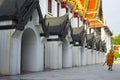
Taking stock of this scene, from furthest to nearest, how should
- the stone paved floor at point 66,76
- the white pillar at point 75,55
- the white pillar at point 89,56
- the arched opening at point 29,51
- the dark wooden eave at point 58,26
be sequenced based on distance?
the white pillar at point 89,56
the white pillar at point 75,55
the dark wooden eave at point 58,26
the arched opening at point 29,51
the stone paved floor at point 66,76

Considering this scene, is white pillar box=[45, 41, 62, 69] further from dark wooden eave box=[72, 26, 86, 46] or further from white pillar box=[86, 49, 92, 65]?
white pillar box=[86, 49, 92, 65]

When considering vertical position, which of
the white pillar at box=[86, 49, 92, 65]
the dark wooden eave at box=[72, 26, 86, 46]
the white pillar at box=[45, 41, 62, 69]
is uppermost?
the dark wooden eave at box=[72, 26, 86, 46]

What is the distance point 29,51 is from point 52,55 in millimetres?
3858

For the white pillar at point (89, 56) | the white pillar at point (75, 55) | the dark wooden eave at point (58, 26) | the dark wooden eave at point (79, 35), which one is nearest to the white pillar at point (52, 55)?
the dark wooden eave at point (58, 26)

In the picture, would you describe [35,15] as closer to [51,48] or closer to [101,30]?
[51,48]

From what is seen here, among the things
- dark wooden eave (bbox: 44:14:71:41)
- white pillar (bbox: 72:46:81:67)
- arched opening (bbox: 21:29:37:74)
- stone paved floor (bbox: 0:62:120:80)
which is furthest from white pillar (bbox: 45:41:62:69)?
white pillar (bbox: 72:46:81:67)

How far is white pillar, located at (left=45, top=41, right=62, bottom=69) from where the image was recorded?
2391cm

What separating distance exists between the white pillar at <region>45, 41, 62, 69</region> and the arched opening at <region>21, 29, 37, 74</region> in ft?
10.7

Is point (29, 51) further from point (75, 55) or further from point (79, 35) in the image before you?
point (79, 35)

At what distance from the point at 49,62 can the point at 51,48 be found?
46.5 inches

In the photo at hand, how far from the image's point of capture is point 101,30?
2785 inches

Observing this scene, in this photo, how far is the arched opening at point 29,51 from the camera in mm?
20219

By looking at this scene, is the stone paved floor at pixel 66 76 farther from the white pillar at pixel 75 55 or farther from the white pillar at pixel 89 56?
the white pillar at pixel 89 56

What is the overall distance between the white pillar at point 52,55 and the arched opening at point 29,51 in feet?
10.7
